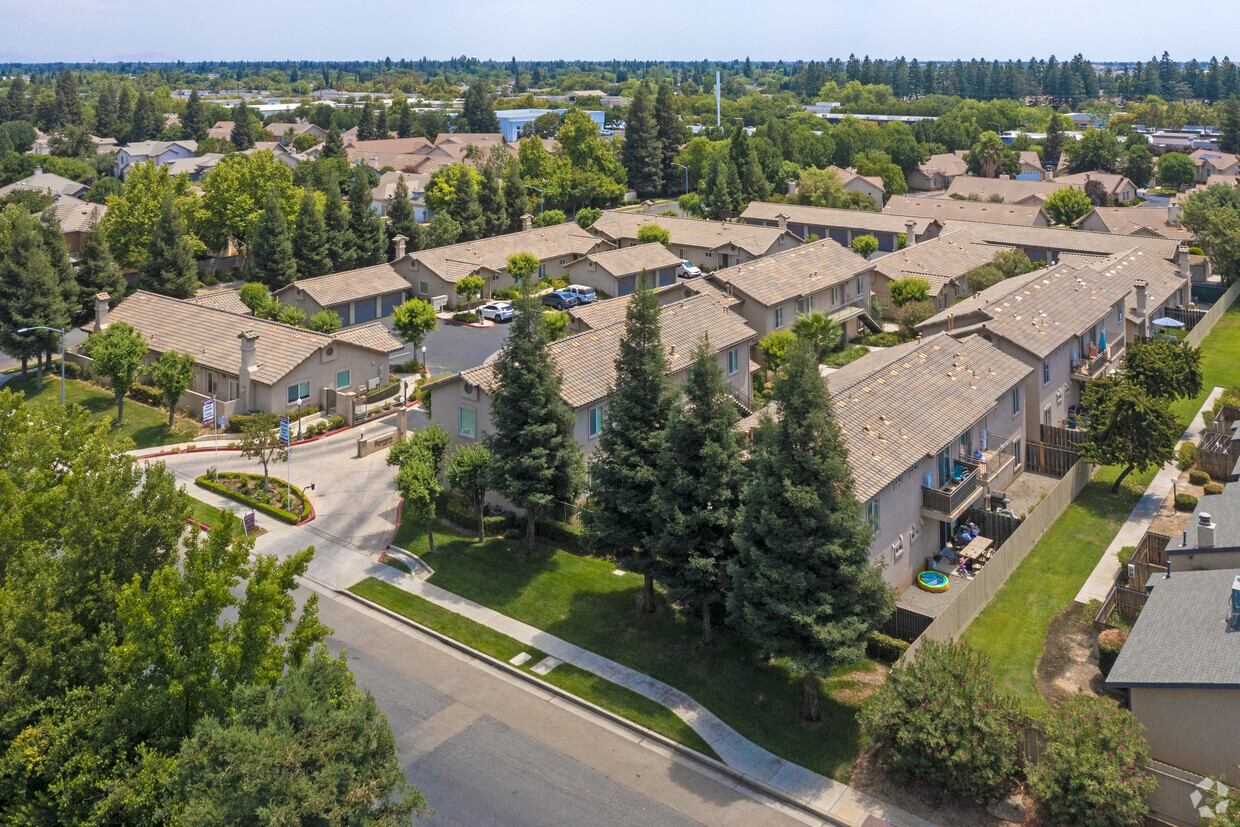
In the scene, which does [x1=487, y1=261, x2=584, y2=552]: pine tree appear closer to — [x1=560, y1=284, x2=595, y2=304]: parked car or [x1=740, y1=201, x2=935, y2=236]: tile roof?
[x1=560, y1=284, x2=595, y2=304]: parked car

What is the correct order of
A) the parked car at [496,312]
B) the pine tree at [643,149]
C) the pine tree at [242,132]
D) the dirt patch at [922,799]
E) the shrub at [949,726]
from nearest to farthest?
the shrub at [949,726] < the dirt patch at [922,799] < the parked car at [496,312] < the pine tree at [643,149] < the pine tree at [242,132]

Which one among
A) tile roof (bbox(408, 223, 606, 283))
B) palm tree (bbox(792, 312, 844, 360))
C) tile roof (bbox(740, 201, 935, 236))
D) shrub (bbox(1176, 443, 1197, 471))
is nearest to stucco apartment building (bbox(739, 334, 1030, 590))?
shrub (bbox(1176, 443, 1197, 471))

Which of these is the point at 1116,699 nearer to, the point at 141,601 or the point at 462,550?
the point at 462,550

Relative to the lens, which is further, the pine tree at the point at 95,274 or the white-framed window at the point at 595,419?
the pine tree at the point at 95,274

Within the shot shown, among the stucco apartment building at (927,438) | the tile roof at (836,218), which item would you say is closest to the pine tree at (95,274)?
the stucco apartment building at (927,438)

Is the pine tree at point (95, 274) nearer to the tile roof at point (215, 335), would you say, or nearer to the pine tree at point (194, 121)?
the tile roof at point (215, 335)

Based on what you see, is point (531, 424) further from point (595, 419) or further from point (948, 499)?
point (948, 499)
